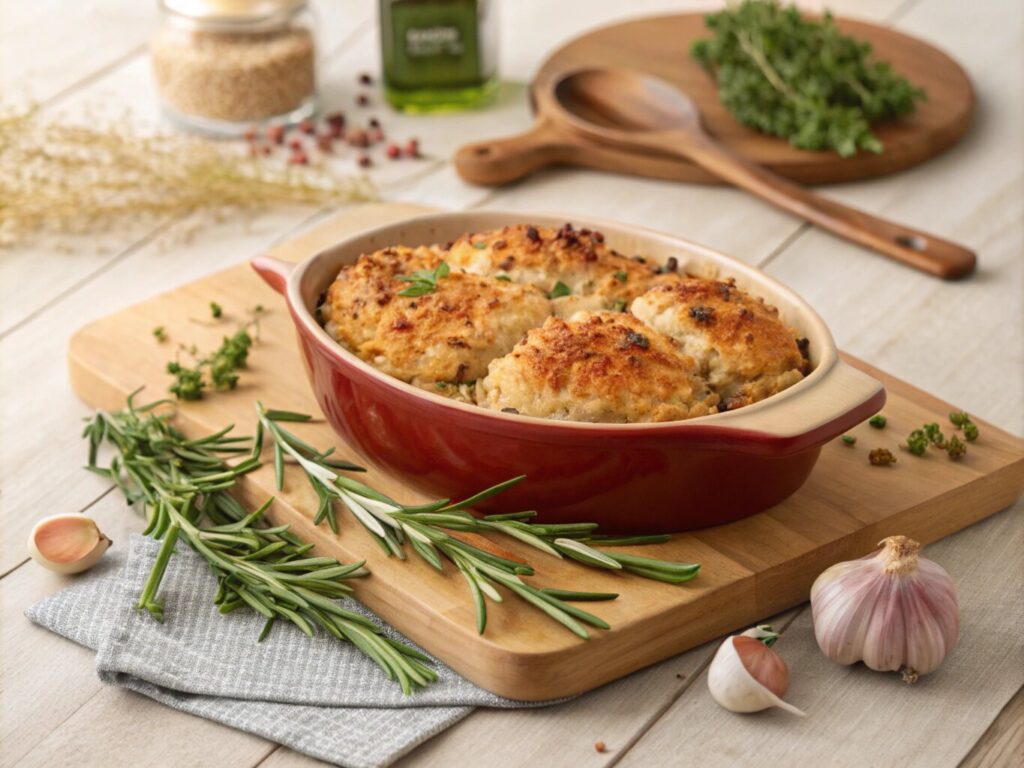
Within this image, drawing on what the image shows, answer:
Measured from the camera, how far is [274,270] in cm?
242

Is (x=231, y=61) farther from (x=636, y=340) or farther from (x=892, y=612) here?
(x=892, y=612)

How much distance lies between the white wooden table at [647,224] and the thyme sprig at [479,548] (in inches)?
5.8

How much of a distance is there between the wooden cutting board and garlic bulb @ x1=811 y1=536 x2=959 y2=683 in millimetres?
141

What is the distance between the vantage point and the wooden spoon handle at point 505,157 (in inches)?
138

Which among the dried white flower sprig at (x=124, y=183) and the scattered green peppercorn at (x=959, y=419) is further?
the dried white flower sprig at (x=124, y=183)

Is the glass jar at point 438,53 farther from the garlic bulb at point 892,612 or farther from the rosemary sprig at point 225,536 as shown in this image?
the garlic bulb at point 892,612

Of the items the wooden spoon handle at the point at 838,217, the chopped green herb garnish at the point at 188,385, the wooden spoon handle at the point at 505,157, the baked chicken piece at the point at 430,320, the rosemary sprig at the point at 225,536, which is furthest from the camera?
the wooden spoon handle at the point at 505,157

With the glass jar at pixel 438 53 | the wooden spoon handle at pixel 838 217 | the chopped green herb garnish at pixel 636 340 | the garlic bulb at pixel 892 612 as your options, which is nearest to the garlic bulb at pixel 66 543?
the chopped green herb garnish at pixel 636 340

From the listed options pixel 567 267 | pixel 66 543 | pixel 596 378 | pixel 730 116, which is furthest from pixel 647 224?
pixel 66 543

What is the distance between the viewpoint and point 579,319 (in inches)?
86.4

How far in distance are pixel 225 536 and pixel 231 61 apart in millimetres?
1830

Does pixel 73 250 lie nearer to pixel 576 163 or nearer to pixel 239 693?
pixel 576 163

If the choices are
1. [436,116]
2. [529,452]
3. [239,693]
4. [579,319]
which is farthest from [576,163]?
[239,693]

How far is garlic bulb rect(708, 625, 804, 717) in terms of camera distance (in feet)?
6.26
